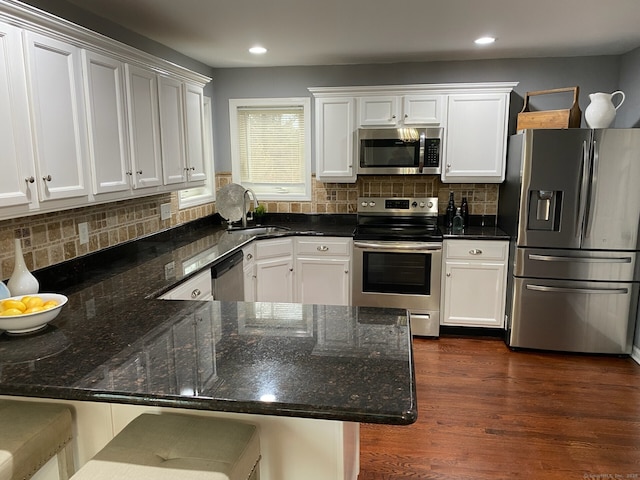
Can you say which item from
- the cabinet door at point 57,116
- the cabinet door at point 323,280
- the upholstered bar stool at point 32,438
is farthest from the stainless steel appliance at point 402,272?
the upholstered bar stool at point 32,438

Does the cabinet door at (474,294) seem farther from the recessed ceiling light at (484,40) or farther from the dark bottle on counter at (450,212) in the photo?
the recessed ceiling light at (484,40)

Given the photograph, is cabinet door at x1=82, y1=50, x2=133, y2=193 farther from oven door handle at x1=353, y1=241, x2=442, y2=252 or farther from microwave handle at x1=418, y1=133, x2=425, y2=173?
microwave handle at x1=418, y1=133, x2=425, y2=173

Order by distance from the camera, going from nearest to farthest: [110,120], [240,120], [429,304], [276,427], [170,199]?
1. [276,427]
2. [110,120]
3. [170,199]
4. [429,304]
5. [240,120]

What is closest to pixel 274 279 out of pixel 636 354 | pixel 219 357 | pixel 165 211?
pixel 165 211

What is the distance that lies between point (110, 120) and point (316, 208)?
2451 millimetres

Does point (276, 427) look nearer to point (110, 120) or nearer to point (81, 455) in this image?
point (81, 455)

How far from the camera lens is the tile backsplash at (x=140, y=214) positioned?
229 cm

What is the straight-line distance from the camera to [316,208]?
4637 millimetres

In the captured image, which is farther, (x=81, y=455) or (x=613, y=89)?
(x=613, y=89)

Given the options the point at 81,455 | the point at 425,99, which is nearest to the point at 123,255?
the point at 81,455

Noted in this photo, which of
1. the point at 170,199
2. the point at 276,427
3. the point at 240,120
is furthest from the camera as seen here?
the point at 240,120

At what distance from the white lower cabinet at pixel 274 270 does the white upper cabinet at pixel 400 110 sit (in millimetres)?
1279

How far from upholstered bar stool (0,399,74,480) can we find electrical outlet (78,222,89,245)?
4.26ft

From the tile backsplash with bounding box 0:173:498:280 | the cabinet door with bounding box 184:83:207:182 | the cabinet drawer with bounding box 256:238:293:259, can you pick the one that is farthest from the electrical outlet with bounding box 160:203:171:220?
the cabinet drawer with bounding box 256:238:293:259
